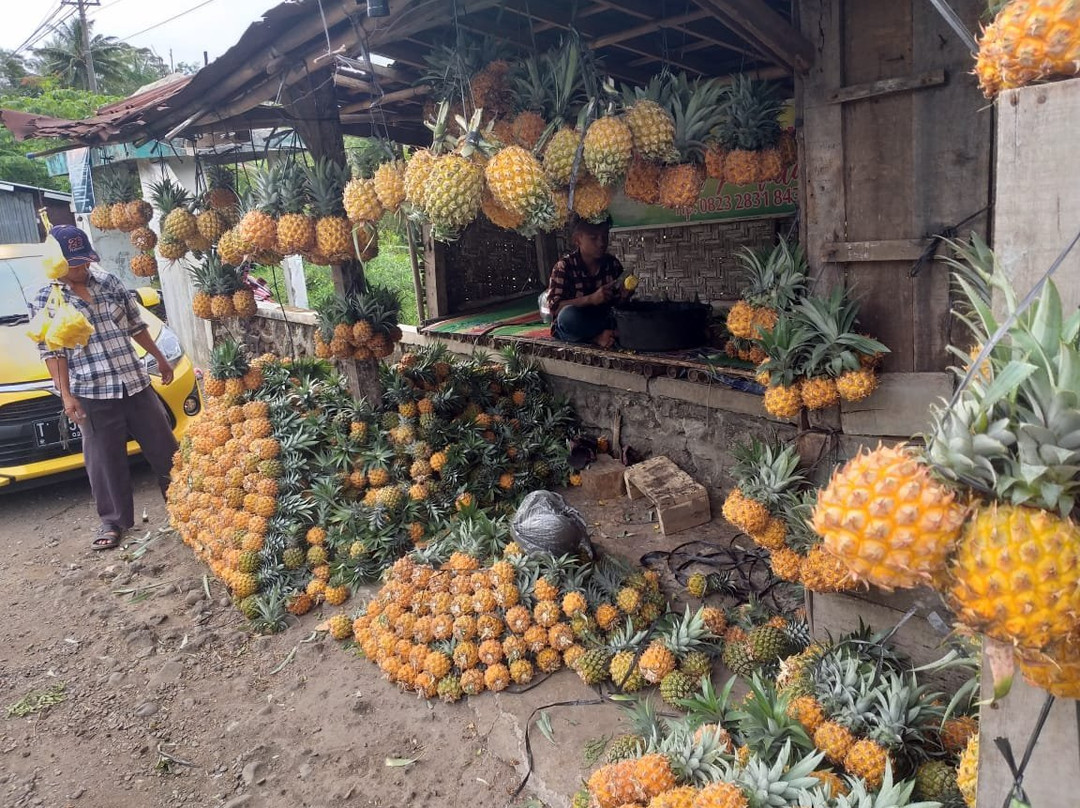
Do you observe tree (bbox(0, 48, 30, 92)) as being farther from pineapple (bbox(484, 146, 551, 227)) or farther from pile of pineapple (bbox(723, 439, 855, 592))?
pile of pineapple (bbox(723, 439, 855, 592))

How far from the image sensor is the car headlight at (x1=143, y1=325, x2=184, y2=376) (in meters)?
7.46

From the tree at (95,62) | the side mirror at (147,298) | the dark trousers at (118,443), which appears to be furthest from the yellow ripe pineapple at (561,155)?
the tree at (95,62)

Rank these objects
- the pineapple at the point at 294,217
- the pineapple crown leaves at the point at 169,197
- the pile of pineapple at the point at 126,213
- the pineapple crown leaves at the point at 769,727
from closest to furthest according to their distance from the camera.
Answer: the pineapple crown leaves at the point at 769,727, the pineapple at the point at 294,217, the pineapple crown leaves at the point at 169,197, the pile of pineapple at the point at 126,213

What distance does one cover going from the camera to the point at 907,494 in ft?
4.30

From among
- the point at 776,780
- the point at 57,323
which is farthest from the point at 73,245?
the point at 776,780

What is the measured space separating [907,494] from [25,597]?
268 inches

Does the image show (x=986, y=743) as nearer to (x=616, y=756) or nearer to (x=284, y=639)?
(x=616, y=756)

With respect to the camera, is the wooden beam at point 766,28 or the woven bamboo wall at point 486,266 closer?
the wooden beam at point 766,28

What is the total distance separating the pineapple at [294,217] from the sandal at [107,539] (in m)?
3.40

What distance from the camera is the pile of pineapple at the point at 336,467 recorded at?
5262 millimetres

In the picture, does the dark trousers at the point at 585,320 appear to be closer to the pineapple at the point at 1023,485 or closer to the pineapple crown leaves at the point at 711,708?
the pineapple crown leaves at the point at 711,708

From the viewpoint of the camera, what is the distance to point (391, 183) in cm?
416

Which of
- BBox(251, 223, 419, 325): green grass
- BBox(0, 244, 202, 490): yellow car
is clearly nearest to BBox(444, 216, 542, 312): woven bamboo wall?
BBox(0, 244, 202, 490): yellow car

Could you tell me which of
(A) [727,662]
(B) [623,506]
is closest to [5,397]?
(B) [623,506]
